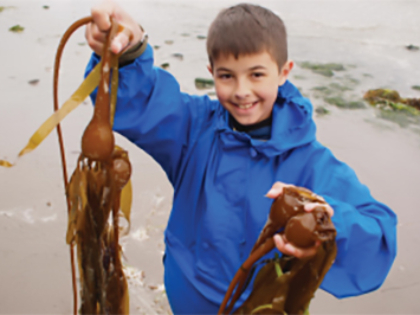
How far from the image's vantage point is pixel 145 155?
144 inches

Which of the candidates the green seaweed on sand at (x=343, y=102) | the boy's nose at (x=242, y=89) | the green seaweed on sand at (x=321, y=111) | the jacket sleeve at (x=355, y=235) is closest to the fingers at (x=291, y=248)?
the jacket sleeve at (x=355, y=235)

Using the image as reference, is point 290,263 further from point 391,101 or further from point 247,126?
point 391,101

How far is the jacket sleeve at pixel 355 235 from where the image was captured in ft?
4.21

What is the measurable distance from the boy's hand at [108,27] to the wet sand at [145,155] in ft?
5.56

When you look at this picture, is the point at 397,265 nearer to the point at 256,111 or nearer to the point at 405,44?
the point at 256,111

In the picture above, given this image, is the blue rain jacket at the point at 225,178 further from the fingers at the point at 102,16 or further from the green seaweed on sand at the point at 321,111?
the green seaweed on sand at the point at 321,111

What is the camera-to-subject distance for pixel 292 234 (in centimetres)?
104

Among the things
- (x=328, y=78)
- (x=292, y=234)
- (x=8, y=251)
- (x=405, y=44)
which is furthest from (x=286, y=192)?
(x=405, y=44)

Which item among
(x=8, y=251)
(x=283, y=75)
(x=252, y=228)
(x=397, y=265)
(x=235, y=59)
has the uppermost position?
(x=235, y=59)

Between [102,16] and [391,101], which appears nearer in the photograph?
[102,16]

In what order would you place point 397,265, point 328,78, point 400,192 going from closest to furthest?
1. point 397,265
2. point 400,192
3. point 328,78

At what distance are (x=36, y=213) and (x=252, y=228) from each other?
1.94m

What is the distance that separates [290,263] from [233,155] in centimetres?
53

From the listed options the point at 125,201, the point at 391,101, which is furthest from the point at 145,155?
the point at 391,101
